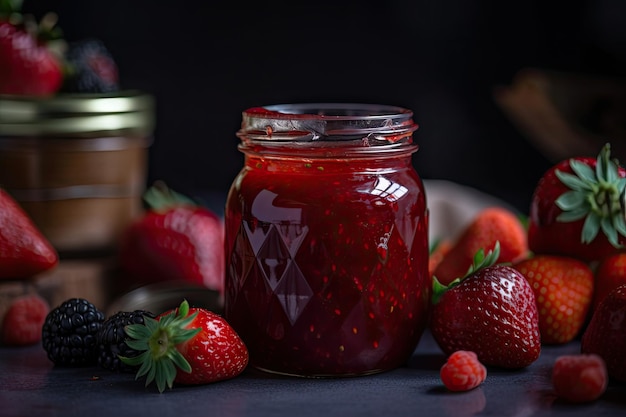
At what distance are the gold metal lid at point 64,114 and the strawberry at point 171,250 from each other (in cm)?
18

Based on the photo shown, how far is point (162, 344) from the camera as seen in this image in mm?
1089

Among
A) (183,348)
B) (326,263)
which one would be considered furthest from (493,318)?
(183,348)

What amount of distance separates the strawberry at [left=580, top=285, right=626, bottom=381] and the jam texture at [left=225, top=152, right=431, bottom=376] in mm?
213

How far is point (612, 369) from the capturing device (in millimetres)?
1118

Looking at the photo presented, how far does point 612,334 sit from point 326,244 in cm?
35

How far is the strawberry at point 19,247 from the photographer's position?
1331mm

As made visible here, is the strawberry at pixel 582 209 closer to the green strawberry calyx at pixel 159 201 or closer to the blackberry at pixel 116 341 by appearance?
the blackberry at pixel 116 341

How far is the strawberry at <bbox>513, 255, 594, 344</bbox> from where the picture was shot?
1254 millimetres

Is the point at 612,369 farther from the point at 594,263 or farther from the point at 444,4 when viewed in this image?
the point at 444,4

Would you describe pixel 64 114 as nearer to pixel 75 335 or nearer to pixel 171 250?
pixel 171 250

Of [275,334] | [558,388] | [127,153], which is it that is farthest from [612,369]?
[127,153]

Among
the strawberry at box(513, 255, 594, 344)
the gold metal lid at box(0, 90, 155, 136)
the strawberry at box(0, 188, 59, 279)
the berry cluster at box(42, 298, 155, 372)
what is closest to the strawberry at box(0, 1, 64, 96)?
the gold metal lid at box(0, 90, 155, 136)

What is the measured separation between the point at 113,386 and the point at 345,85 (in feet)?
5.26

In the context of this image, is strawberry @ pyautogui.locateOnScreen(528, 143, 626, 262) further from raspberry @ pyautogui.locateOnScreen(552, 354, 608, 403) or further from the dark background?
the dark background
